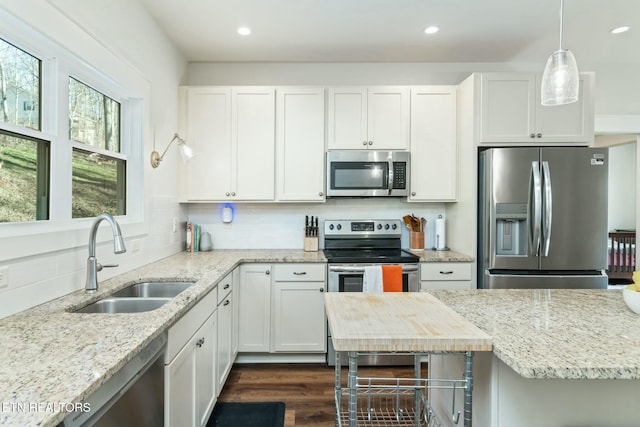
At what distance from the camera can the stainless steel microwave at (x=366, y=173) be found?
10.1 feet

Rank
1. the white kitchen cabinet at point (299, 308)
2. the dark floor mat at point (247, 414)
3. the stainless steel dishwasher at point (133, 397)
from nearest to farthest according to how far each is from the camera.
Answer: the stainless steel dishwasher at point (133, 397)
the dark floor mat at point (247, 414)
the white kitchen cabinet at point (299, 308)

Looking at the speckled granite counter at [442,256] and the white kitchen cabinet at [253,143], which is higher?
the white kitchen cabinet at [253,143]

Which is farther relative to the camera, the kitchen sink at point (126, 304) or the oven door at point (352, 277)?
the oven door at point (352, 277)

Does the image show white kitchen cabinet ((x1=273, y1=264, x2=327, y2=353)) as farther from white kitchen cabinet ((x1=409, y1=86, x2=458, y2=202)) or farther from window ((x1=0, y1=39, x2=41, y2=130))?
window ((x1=0, y1=39, x2=41, y2=130))

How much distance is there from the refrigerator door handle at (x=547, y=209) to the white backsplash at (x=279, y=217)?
0.96 metres

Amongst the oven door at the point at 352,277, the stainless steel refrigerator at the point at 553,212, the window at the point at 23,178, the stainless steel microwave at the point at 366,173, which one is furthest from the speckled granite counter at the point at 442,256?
the window at the point at 23,178

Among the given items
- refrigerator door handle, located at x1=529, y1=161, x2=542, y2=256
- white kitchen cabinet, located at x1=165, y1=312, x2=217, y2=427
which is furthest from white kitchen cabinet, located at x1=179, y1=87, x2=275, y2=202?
refrigerator door handle, located at x1=529, y1=161, x2=542, y2=256

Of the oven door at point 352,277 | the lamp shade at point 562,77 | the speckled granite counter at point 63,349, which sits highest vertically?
the lamp shade at point 562,77

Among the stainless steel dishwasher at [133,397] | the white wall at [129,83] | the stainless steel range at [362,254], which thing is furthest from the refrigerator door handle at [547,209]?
the white wall at [129,83]

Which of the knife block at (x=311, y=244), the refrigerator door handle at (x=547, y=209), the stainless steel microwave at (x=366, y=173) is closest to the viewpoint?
the refrigerator door handle at (x=547, y=209)

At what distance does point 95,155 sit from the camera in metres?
2.03

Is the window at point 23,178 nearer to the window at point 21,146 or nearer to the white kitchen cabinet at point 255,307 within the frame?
the window at point 21,146

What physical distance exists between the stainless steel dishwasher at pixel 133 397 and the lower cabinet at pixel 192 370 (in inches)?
3.0

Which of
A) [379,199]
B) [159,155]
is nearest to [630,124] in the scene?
[379,199]
